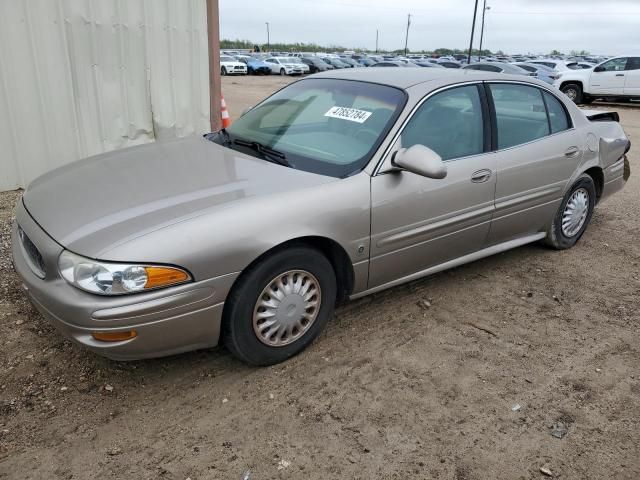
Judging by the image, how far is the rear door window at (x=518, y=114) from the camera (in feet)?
12.6

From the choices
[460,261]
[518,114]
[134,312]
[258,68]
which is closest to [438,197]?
[460,261]

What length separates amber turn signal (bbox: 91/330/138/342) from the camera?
239 cm

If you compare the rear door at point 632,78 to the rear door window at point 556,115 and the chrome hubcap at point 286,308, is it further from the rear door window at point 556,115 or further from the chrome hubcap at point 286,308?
the chrome hubcap at point 286,308

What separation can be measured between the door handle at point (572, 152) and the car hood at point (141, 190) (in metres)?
2.35

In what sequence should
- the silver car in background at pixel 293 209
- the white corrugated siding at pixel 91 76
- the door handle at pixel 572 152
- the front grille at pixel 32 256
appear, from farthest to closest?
the white corrugated siding at pixel 91 76, the door handle at pixel 572 152, the front grille at pixel 32 256, the silver car in background at pixel 293 209

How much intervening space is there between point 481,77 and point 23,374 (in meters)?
3.48

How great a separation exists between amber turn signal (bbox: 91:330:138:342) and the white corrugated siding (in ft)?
14.0

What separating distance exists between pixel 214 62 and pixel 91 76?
173 centimetres

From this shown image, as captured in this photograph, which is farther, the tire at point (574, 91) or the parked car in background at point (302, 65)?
the parked car in background at point (302, 65)

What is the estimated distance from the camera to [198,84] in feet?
23.4

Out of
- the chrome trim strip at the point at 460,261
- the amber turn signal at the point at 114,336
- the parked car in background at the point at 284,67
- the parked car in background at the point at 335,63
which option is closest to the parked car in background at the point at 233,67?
the parked car in background at the point at 284,67

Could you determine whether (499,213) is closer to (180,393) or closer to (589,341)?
(589,341)

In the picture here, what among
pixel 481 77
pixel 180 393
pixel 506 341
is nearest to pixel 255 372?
pixel 180 393

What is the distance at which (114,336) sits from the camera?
2410 millimetres
